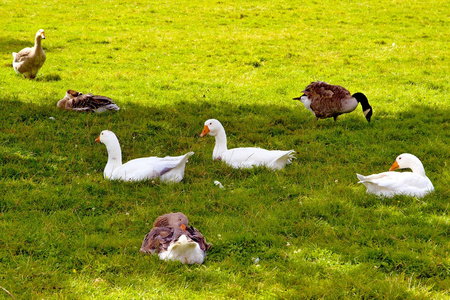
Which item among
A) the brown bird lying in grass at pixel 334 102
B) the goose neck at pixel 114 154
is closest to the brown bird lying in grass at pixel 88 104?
the goose neck at pixel 114 154

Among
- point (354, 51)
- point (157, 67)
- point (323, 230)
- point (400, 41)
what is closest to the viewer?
point (323, 230)

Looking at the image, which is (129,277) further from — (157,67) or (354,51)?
(354,51)

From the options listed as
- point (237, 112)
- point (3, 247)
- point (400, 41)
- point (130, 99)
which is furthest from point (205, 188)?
point (400, 41)

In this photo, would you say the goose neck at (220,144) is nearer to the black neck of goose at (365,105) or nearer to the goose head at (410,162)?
the goose head at (410,162)

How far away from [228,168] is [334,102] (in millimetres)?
3529

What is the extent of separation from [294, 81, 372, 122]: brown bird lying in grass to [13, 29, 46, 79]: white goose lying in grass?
7.30 m

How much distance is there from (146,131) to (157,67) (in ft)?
19.2

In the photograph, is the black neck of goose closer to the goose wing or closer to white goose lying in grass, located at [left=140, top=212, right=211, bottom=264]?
white goose lying in grass, located at [left=140, top=212, right=211, bottom=264]

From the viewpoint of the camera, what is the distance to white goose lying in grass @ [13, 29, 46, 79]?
12.9 metres

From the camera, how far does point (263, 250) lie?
5.37 metres

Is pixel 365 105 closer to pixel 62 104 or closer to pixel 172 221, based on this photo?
pixel 172 221

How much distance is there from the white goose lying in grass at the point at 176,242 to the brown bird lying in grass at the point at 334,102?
5.66 m

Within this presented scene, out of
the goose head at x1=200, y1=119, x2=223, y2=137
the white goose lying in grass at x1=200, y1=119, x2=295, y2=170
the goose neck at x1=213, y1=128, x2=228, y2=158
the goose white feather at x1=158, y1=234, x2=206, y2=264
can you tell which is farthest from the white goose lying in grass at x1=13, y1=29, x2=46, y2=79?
the goose white feather at x1=158, y1=234, x2=206, y2=264

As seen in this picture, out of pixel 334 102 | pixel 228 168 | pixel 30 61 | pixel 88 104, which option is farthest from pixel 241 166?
pixel 30 61
